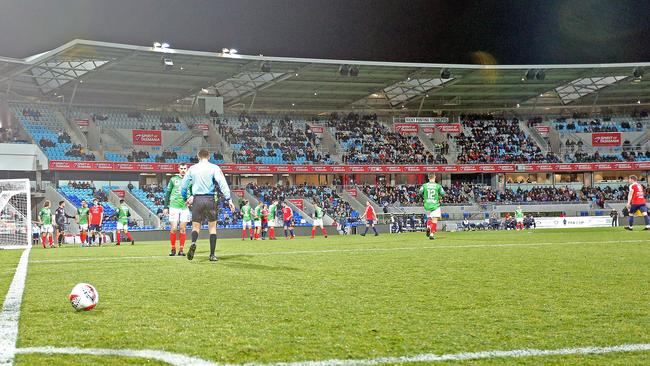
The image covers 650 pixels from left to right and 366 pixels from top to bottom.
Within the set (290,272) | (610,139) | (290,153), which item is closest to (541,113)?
(610,139)

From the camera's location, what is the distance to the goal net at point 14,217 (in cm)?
2297

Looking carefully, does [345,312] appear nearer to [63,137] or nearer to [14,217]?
[14,217]

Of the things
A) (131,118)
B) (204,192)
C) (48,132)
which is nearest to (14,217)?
(204,192)

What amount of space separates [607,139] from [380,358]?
62826 mm

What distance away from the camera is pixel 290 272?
9.42 metres

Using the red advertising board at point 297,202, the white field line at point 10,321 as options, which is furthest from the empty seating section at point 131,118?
the white field line at point 10,321

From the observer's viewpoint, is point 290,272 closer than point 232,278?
No

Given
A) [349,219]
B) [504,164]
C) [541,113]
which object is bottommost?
[349,219]

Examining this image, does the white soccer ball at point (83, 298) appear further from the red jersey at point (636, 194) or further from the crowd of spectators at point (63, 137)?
the crowd of spectators at point (63, 137)

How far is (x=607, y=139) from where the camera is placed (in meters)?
60.7

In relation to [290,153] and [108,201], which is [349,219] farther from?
[108,201]

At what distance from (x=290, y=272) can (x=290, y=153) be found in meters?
46.0

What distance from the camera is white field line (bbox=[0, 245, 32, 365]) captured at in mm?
3966

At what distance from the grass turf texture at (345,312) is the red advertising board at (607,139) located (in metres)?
55.6
